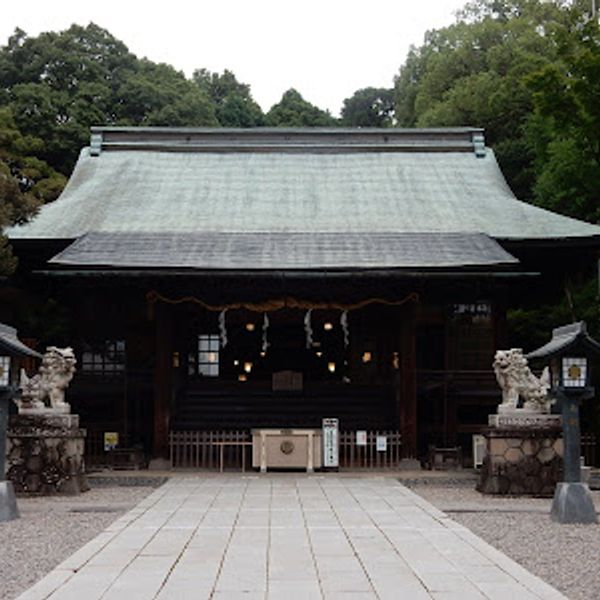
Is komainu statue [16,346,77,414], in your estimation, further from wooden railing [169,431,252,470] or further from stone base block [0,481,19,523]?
stone base block [0,481,19,523]

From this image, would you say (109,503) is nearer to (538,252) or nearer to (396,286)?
(396,286)

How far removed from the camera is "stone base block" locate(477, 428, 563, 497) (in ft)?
47.2

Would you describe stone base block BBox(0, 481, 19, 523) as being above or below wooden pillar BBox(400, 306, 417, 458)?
below

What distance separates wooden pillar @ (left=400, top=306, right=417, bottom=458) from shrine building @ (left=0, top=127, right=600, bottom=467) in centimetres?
5

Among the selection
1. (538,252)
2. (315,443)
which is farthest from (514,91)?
(315,443)

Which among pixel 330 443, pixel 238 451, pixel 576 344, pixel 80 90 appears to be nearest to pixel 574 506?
pixel 576 344

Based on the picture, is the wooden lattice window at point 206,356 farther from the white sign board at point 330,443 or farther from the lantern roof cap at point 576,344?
the lantern roof cap at point 576,344

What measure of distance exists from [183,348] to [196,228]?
12.5 ft

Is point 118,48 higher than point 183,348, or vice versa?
point 118,48

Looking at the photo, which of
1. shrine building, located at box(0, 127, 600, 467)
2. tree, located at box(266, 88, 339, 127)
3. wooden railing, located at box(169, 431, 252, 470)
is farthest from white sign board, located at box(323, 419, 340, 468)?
tree, located at box(266, 88, 339, 127)

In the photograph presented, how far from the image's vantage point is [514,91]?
111ft

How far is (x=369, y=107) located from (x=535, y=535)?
49828 millimetres

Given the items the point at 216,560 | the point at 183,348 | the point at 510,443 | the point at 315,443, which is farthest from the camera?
the point at 183,348

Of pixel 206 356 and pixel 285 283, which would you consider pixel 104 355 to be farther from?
pixel 285 283
